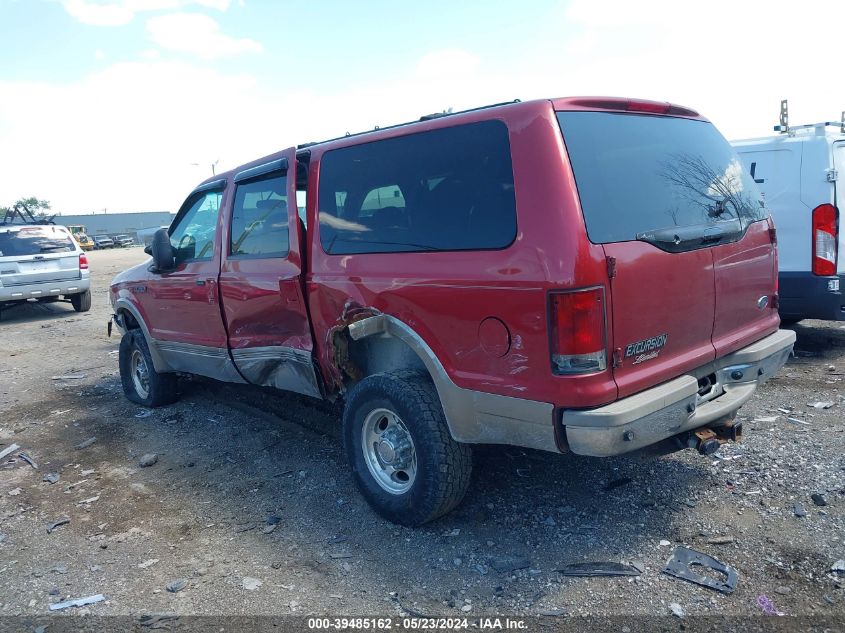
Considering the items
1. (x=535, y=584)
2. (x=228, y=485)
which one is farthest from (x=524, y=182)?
(x=228, y=485)

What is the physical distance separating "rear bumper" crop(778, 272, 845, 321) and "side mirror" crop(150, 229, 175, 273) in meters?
5.61

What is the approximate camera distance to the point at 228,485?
4.44 m

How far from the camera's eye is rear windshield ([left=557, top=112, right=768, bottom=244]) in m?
2.99

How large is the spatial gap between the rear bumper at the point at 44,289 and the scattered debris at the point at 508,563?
1224 centimetres

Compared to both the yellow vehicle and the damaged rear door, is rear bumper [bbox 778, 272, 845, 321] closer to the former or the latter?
the damaged rear door

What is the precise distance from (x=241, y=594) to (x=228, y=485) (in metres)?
1.35

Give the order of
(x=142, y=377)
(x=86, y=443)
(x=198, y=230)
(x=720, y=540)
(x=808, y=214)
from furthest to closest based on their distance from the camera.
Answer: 1. (x=142, y=377)
2. (x=808, y=214)
3. (x=86, y=443)
4. (x=198, y=230)
5. (x=720, y=540)

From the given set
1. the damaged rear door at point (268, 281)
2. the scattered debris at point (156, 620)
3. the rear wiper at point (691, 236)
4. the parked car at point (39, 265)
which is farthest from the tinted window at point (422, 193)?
the parked car at point (39, 265)

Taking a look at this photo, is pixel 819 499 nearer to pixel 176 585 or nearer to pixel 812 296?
pixel 812 296

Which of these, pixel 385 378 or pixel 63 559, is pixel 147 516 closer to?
pixel 63 559

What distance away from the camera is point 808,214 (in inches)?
241

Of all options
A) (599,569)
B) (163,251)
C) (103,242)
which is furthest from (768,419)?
(103,242)

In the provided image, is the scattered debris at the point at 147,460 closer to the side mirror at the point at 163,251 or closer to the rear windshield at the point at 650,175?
the side mirror at the point at 163,251

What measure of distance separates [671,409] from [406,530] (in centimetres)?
160
